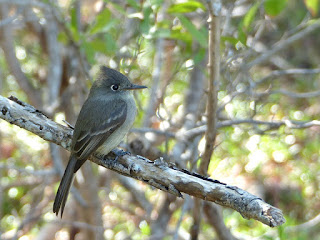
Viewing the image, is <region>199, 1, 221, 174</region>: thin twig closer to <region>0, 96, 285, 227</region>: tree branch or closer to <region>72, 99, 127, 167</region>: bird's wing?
<region>0, 96, 285, 227</region>: tree branch

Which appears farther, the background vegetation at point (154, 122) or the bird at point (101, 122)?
the background vegetation at point (154, 122)

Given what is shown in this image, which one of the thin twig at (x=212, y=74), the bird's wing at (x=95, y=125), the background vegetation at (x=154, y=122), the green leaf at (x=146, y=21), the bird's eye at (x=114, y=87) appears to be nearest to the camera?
the thin twig at (x=212, y=74)

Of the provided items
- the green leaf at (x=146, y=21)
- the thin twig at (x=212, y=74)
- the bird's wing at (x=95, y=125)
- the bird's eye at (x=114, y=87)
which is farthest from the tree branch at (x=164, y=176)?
the green leaf at (x=146, y=21)

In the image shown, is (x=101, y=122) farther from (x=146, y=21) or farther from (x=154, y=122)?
(x=154, y=122)

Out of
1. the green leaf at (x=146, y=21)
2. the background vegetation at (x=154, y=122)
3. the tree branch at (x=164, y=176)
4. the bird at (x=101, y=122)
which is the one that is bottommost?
the background vegetation at (x=154, y=122)

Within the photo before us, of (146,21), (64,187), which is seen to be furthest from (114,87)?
(64,187)

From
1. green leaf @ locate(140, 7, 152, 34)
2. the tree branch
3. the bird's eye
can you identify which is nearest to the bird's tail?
the tree branch

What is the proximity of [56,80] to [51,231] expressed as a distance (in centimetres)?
198

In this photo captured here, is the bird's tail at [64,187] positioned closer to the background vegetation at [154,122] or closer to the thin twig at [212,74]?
the background vegetation at [154,122]

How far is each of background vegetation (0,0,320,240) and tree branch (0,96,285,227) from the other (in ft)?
2.64

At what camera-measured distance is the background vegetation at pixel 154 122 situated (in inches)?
179

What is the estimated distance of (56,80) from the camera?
17.7 ft

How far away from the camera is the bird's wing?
12.2 ft

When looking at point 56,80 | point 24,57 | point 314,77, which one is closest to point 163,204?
point 56,80
